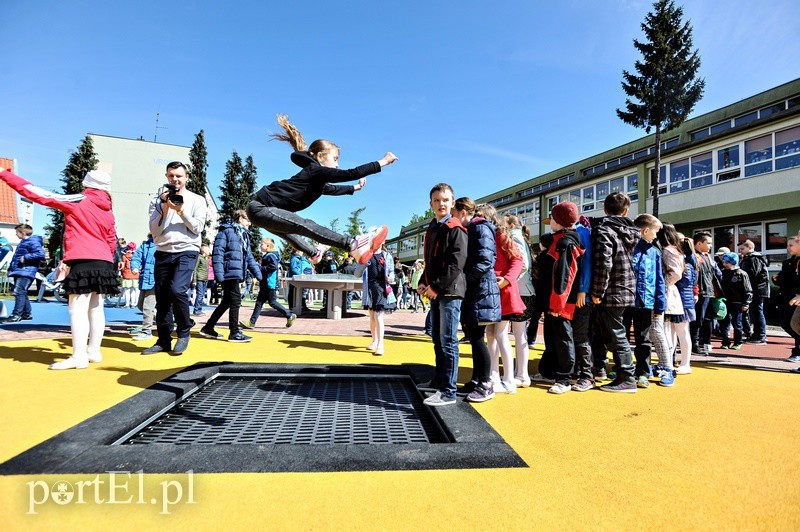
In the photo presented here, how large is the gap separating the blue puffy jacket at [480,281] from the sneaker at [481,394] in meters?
0.56

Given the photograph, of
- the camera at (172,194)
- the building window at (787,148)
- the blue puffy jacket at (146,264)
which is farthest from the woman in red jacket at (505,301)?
the building window at (787,148)

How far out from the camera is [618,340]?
4078 millimetres

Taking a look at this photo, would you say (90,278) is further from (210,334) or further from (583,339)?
(583,339)

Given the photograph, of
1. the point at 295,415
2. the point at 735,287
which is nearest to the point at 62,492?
the point at 295,415

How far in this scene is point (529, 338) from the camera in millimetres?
6504

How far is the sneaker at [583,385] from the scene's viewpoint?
401cm

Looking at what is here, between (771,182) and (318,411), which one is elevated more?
(771,182)

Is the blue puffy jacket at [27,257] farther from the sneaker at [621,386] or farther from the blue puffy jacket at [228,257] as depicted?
the sneaker at [621,386]

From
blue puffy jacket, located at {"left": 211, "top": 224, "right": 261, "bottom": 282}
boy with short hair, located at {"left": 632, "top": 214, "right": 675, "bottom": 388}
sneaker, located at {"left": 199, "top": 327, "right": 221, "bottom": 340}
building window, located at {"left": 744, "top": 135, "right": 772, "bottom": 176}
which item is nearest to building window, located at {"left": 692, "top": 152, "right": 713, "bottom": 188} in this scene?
building window, located at {"left": 744, "top": 135, "right": 772, "bottom": 176}

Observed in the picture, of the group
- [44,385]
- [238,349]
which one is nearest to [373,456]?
[44,385]

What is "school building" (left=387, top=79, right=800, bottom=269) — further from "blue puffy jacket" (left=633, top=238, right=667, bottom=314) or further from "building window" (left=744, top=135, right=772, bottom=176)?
"blue puffy jacket" (left=633, top=238, right=667, bottom=314)

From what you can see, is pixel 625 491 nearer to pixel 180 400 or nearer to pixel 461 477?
pixel 461 477

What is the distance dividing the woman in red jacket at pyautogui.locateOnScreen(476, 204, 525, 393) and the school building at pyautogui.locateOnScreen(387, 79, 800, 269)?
60.7 ft

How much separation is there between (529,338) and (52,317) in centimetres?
989
